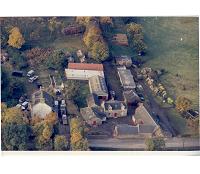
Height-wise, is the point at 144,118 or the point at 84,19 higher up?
the point at 84,19

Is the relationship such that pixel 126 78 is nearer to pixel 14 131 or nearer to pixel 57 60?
pixel 57 60

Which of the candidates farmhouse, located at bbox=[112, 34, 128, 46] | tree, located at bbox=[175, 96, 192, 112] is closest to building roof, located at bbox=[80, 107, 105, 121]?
tree, located at bbox=[175, 96, 192, 112]

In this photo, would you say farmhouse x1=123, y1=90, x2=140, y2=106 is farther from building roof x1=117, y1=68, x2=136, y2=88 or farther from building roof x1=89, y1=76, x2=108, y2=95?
building roof x1=89, y1=76, x2=108, y2=95

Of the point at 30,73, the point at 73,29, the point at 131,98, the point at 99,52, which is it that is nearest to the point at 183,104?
the point at 131,98

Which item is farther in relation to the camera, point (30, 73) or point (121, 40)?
point (121, 40)

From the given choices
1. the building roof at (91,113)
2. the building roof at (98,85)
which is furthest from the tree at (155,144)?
the building roof at (98,85)
